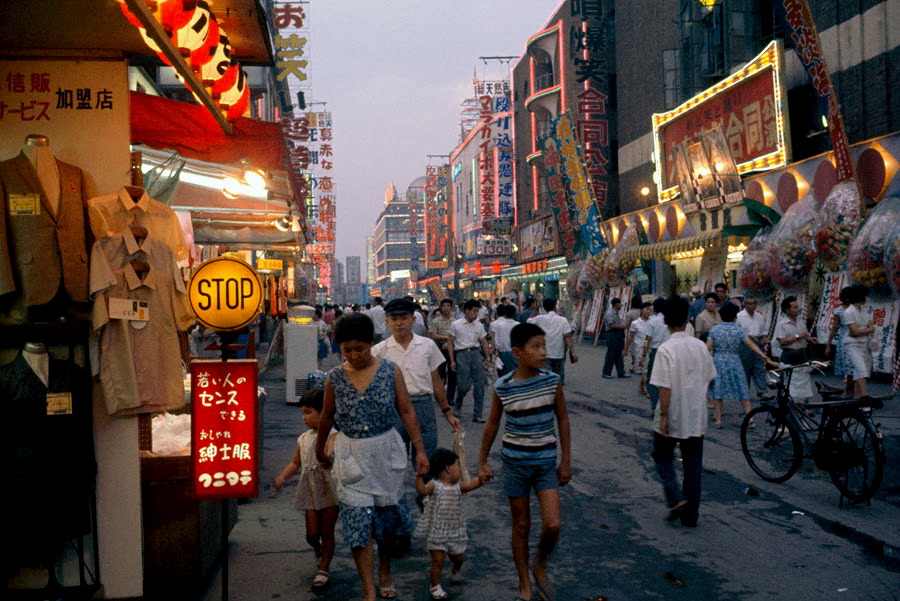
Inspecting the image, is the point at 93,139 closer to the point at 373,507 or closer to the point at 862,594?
the point at 373,507

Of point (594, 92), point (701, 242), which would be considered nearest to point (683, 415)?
point (701, 242)

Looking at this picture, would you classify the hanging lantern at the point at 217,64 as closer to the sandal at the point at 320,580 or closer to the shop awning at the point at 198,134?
the shop awning at the point at 198,134

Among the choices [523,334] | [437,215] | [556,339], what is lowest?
[556,339]

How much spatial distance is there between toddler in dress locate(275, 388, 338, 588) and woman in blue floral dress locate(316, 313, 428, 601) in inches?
23.7

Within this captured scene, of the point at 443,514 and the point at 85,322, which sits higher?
the point at 85,322

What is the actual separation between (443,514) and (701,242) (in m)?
19.4

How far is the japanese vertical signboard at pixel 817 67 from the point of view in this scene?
15344 millimetres

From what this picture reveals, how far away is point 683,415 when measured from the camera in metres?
6.70

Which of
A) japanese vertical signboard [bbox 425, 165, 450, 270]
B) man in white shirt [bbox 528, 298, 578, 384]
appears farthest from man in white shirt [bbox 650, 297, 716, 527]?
japanese vertical signboard [bbox 425, 165, 450, 270]

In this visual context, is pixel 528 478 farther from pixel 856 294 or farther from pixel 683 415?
pixel 856 294

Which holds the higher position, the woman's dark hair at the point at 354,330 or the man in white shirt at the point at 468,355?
the woman's dark hair at the point at 354,330

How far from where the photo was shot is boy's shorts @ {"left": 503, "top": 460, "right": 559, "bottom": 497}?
4976mm

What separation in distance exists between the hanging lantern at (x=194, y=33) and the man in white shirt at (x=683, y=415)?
4285mm

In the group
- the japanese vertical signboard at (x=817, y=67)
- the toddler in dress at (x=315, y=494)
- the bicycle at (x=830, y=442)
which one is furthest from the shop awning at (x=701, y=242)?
the toddler in dress at (x=315, y=494)
